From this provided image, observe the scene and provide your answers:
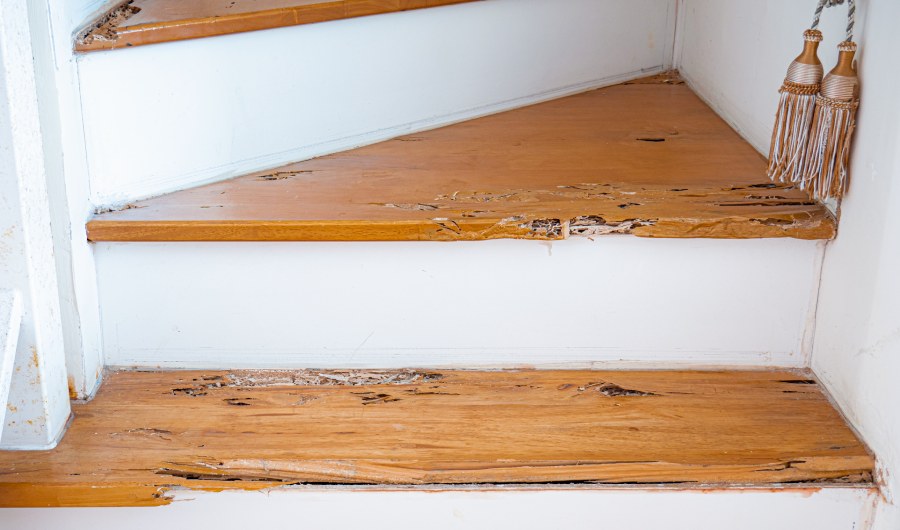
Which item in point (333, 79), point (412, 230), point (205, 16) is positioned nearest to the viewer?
point (412, 230)

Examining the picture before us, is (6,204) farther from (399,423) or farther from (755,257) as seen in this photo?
(755,257)

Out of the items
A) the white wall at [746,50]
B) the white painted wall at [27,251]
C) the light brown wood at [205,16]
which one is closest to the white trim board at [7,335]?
Result: the white painted wall at [27,251]

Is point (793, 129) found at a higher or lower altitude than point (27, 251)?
higher

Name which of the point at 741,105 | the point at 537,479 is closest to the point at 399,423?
the point at 537,479

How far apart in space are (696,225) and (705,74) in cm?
60

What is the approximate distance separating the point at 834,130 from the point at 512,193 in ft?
1.22

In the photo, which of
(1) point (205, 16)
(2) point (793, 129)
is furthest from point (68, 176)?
(2) point (793, 129)

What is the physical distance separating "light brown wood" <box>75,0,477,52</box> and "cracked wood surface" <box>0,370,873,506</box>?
0.40m

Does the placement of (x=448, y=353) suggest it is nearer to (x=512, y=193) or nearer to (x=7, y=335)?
(x=512, y=193)

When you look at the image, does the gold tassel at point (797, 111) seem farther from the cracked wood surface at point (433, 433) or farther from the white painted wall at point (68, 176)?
the white painted wall at point (68, 176)

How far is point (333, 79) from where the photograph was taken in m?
1.26

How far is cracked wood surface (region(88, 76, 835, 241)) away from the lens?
1000 millimetres

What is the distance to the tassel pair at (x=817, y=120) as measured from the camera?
932 millimetres

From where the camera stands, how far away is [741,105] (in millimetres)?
1338
